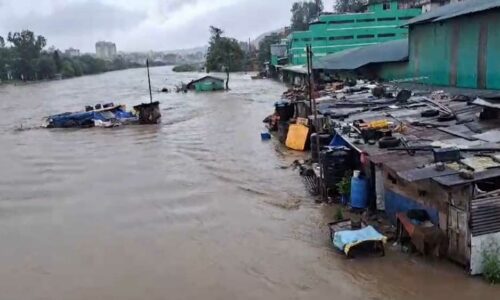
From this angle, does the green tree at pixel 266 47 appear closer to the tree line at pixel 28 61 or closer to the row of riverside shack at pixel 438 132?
the tree line at pixel 28 61

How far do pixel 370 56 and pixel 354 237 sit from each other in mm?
23451

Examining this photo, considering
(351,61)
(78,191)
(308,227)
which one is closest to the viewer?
(308,227)

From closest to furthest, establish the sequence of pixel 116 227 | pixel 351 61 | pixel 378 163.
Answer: pixel 378 163, pixel 116 227, pixel 351 61

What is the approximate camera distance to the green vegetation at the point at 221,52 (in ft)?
261

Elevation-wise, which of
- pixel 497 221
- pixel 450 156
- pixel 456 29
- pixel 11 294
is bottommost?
pixel 11 294

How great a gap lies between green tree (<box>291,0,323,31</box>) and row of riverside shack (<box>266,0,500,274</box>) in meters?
84.2

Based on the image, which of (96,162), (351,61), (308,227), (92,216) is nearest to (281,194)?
(308,227)

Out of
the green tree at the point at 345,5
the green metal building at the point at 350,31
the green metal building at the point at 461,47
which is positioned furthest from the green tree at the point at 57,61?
the green metal building at the point at 461,47

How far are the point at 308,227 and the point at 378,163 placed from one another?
7.39 ft

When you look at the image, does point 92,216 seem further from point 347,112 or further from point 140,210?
point 347,112

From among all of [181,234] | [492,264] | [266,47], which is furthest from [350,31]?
[492,264]

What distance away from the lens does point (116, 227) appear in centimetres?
1235

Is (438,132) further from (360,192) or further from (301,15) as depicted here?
(301,15)

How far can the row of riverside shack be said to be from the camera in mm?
8039
